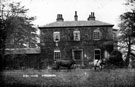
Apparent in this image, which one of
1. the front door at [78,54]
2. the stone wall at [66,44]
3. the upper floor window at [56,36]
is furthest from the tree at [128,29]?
the upper floor window at [56,36]

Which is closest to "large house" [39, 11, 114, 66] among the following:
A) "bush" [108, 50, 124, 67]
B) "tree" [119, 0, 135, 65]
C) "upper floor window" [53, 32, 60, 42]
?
"upper floor window" [53, 32, 60, 42]

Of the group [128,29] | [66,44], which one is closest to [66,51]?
[66,44]

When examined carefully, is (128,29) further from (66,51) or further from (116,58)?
(66,51)

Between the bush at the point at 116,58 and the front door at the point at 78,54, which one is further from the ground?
the bush at the point at 116,58

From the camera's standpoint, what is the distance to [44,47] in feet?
70.5

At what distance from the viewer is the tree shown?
354 inches

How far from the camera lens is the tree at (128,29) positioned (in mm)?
8981

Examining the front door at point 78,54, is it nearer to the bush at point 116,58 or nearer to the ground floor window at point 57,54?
the ground floor window at point 57,54

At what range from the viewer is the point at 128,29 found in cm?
924

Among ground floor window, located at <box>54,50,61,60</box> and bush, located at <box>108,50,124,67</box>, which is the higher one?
bush, located at <box>108,50,124,67</box>

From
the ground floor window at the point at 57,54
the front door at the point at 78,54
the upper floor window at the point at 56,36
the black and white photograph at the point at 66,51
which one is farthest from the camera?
the upper floor window at the point at 56,36

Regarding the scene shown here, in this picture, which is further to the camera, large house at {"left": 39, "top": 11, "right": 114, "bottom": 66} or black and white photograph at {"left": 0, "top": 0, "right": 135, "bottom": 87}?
large house at {"left": 39, "top": 11, "right": 114, "bottom": 66}

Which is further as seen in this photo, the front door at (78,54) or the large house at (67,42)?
the front door at (78,54)

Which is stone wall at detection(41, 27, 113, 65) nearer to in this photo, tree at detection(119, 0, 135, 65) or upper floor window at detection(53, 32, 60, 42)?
upper floor window at detection(53, 32, 60, 42)
